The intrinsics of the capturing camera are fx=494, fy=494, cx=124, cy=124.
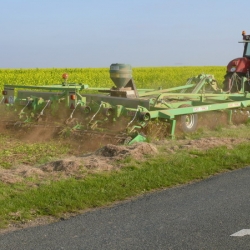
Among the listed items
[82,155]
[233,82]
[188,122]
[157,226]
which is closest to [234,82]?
[233,82]

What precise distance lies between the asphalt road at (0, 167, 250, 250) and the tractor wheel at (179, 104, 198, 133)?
489 cm

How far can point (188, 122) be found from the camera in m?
11.1

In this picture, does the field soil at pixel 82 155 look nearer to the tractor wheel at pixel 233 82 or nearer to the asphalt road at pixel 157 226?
the asphalt road at pixel 157 226

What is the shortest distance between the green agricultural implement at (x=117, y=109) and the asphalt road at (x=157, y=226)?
3.57 meters

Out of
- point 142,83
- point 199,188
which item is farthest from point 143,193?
point 142,83

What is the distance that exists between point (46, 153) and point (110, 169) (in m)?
2.59

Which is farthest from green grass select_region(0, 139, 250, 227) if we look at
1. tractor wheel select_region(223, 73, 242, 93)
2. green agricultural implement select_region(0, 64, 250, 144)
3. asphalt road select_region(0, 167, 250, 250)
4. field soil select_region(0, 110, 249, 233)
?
tractor wheel select_region(223, 73, 242, 93)

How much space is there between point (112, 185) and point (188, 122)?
5.27 m

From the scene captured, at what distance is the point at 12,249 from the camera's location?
13.5 ft

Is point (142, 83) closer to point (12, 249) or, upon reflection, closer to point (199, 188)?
point (199, 188)

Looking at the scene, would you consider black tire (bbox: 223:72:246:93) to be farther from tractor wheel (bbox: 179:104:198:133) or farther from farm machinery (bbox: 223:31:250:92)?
tractor wheel (bbox: 179:104:198:133)

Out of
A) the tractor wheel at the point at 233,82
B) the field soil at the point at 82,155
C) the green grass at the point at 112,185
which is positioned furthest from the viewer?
the tractor wheel at the point at 233,82

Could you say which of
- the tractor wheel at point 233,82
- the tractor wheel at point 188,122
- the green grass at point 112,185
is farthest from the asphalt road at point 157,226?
the tractor wheel at point 233,82

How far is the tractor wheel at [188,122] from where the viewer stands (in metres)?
10.8
